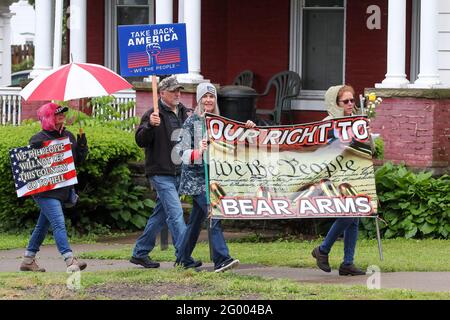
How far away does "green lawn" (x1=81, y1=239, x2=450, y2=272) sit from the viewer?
12.3m

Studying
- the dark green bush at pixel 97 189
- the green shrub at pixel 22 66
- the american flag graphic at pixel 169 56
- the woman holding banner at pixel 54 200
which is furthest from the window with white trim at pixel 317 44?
the green shrub at pixel 22 66

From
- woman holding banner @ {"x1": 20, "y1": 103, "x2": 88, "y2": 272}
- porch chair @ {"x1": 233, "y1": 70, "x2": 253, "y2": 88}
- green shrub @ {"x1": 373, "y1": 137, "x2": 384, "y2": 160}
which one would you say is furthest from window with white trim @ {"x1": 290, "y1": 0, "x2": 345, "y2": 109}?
woman holding banner @ {"x1": 20, "y1": 103, "x2": 88, "y2": 272}

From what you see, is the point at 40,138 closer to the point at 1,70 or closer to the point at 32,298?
the point at 32,298

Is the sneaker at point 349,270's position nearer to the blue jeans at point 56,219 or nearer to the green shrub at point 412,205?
the blue jeans at point 56,219

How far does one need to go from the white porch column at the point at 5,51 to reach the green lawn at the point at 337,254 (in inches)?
451

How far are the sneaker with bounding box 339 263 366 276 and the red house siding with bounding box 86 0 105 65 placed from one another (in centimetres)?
1056

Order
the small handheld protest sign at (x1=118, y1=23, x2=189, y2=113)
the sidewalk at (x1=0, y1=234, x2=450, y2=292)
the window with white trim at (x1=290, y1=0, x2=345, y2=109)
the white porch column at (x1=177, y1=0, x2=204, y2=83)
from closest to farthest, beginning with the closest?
the sidewalk at (x1=0, y1=234, x2=450, y2=292) < the small handheld protest sign at (x1=118, y1=23, x2=189, y2=113) < the white porch column at (x1=177, y1=0, x2=204, y2=83) < the window with white trim at (x1=290, y1=0, x2=345, y2=109)

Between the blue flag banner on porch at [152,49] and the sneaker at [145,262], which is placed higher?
the blue flag banner on porch at [152,49]

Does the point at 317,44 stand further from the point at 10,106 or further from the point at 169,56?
the point at 169,56

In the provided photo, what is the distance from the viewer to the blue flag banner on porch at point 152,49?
12.2 meters

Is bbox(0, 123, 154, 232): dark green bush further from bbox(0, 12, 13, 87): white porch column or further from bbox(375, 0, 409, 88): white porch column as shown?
bbox(0, 12, 13, 87): white porch column

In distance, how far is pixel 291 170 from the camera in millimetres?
11922

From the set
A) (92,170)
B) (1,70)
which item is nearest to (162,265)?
(92,170)

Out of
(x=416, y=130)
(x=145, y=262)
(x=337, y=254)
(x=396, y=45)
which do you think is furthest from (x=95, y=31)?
(x=145, y=262)
